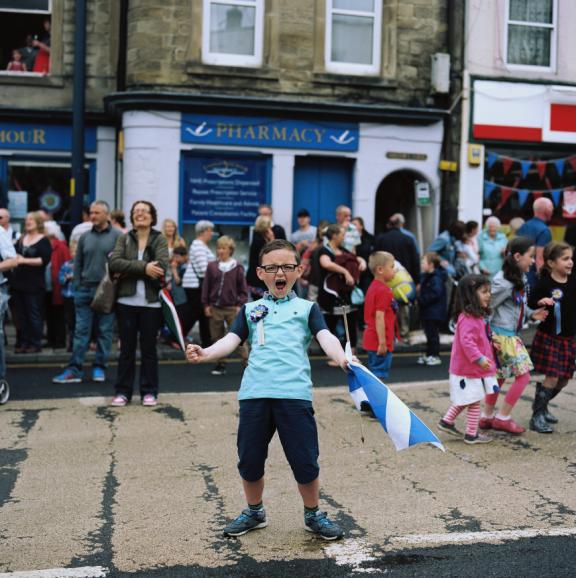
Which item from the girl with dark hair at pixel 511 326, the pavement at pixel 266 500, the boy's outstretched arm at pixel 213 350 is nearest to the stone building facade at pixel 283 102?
the pavement at pixel 266 500

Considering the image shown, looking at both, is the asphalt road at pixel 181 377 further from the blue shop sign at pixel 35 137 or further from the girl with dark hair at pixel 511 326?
the blue shop sign at pixel 35 137

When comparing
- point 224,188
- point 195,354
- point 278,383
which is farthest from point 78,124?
point 278,383

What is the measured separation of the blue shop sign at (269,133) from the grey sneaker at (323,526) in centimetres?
1221

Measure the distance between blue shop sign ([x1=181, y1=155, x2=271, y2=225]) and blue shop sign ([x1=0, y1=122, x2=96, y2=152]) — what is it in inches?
88.6

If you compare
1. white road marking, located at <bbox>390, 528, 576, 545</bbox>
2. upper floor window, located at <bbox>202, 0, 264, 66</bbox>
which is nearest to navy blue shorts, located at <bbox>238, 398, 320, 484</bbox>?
white road marking, located at <bbox>390, 528, 576, 545</bbox>

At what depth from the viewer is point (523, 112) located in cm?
1880

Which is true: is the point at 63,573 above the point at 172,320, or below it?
below

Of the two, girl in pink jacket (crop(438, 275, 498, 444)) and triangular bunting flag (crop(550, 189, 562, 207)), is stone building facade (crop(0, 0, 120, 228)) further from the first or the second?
girl in pink jacket (crop(438, 275, 498, 444))

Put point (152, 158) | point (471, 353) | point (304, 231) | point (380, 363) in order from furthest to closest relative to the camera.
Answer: point (152, 158) < point (304, 231) < point (380, 363) < point (471, 353)

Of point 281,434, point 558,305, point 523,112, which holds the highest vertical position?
point 523,112

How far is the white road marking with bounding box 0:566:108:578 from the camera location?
4.97m

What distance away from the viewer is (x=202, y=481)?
690cm

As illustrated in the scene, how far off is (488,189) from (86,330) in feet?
32.5

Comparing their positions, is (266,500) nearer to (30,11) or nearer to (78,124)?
(78,124)
